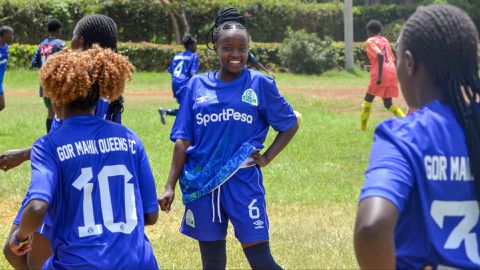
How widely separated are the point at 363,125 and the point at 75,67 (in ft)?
42.1

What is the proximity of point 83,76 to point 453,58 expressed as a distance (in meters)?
1.69

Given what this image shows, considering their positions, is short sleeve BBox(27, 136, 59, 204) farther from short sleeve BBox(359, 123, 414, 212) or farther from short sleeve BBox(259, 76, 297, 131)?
short sleeve BBox(259, 76, 297, 131)

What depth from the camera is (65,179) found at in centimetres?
378

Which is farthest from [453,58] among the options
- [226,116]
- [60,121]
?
[226,116]

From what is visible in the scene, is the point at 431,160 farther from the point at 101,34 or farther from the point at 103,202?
the point at 101,34

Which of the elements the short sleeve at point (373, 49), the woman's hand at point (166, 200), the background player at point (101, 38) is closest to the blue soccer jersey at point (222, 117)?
the woman's hand at point (166, 200)

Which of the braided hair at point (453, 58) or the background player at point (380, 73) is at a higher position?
the braided hair at point (453, 58)

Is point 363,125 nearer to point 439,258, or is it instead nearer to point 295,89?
point 295,89

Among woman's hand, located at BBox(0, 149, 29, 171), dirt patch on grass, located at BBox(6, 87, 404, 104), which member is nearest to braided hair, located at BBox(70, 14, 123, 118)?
woman's hand, located at BBox(0, 149, 29, 171)

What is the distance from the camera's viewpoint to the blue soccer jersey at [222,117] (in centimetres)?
528

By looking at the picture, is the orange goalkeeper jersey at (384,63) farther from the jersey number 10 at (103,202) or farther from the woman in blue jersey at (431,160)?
the woman in blue jersey at (431,160)

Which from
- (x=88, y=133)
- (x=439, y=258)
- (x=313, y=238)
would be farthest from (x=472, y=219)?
(x=313, y=238)

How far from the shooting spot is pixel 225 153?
530 centimetres

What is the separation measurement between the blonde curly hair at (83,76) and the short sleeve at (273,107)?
1.49m
